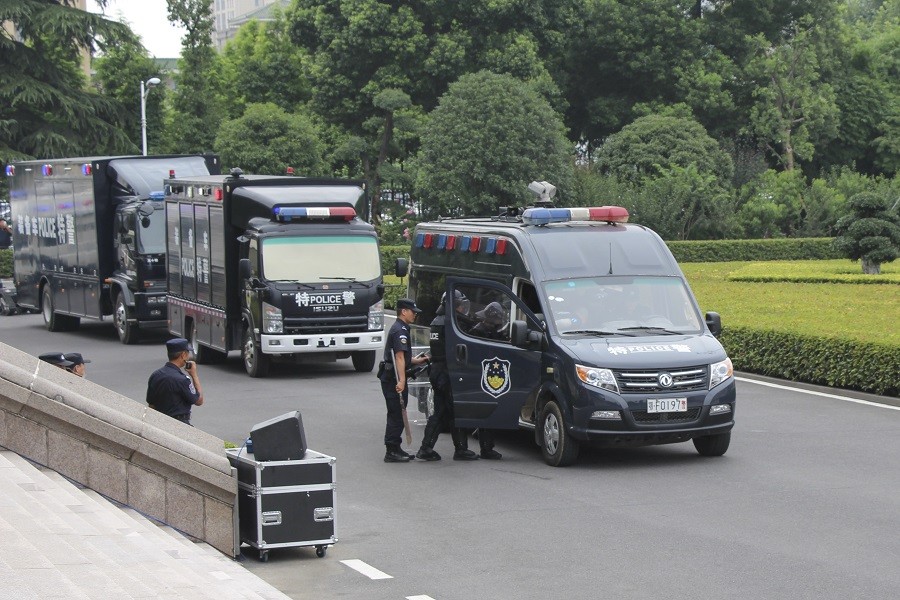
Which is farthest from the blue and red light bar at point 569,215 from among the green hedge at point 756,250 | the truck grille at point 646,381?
the green hedge at point 756,250

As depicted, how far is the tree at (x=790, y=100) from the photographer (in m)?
61.2

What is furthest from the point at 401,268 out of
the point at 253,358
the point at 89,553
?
the point at 89,553

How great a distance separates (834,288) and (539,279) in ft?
66.7

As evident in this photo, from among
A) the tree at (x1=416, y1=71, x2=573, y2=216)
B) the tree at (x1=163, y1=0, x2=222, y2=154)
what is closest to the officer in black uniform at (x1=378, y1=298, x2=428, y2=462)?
the tree at (x1=416, y1=71, x2=573, y2=216)

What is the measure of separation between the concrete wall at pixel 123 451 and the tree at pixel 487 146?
38652 millimetres

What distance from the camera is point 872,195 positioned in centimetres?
3803

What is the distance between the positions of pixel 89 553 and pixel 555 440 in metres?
6.39

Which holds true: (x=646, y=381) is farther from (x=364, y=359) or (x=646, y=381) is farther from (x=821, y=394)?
(x=364, y=359)

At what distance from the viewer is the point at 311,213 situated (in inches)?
879

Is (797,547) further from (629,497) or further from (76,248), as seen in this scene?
(76,248)

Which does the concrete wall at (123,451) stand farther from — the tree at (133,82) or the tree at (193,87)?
the tree at (133,82)

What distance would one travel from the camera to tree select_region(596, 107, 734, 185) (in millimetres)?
54750

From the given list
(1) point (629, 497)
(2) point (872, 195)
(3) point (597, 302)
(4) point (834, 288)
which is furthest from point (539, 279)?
(2) point (872, 195)

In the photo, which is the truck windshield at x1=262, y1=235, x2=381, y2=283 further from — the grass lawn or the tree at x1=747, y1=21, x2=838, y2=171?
the tree at x1=747, y1=21, x2=838, y2=171
